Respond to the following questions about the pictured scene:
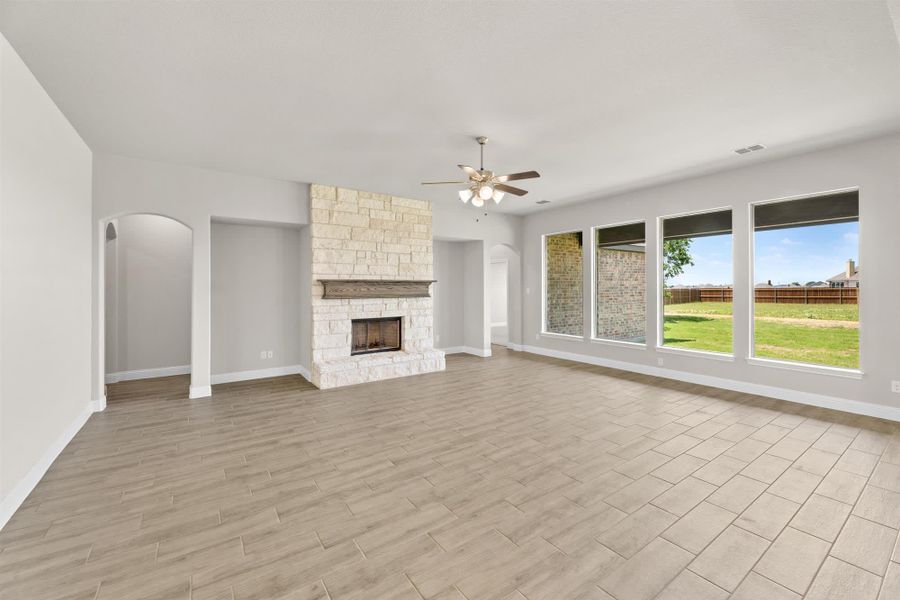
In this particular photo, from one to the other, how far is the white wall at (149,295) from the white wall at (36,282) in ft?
6.88

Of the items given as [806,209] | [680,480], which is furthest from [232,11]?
[806,209]

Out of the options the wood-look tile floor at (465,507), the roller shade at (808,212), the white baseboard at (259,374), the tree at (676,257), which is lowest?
the wood-look tile floor at (465,507)

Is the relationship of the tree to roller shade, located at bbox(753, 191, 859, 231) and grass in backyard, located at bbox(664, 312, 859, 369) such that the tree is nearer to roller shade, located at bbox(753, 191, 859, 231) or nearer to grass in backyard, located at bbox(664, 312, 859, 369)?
grass in backyard, located at bbox(664, 312, 859, 369)

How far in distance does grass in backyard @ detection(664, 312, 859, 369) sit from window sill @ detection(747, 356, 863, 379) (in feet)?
0.42

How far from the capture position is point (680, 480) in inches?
111

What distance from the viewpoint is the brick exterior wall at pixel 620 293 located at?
6.73 m

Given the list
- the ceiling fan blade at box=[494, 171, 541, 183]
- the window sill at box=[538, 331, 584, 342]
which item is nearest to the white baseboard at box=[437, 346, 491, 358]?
the window sill at box=[538, 331, 584, 342]

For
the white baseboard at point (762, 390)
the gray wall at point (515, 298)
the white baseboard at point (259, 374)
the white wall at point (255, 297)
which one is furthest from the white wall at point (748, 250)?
the white wall at point (255, 297)

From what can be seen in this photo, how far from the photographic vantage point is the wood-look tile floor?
1868 millimetres

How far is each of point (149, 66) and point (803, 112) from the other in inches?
213

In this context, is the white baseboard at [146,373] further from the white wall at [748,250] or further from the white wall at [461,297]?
the white wall at [748,250]

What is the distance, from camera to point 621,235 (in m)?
6.92

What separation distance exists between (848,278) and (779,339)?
996 millimetres

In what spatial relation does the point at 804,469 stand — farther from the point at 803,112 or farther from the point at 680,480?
the point at 803,112
